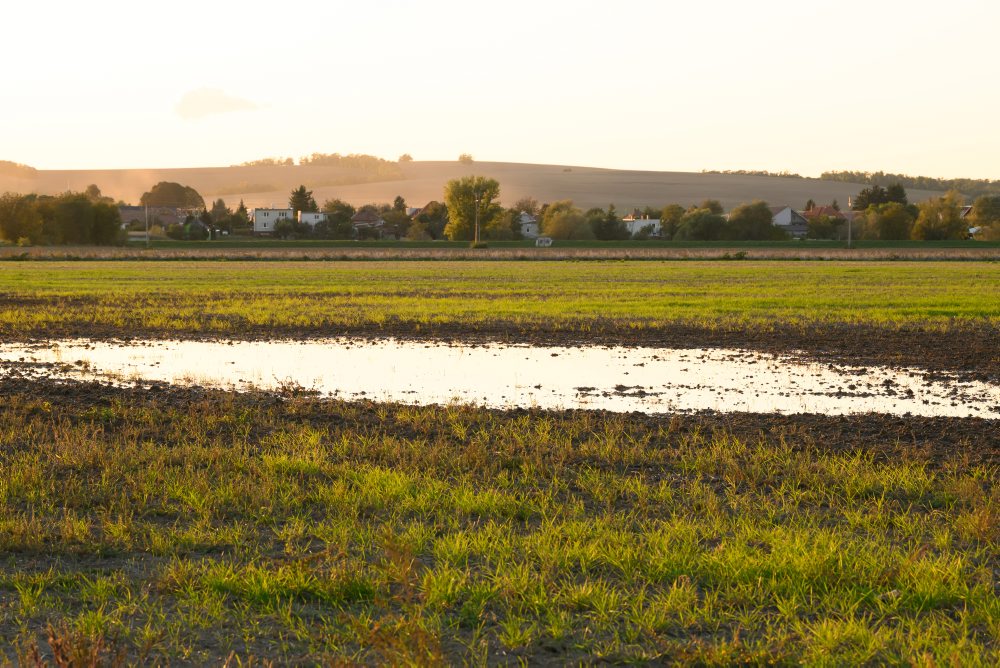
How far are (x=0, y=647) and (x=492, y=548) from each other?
10.6ft

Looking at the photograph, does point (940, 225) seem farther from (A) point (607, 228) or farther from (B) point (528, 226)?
(B) point (528, 226)

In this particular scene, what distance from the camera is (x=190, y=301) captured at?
34375 millimetres

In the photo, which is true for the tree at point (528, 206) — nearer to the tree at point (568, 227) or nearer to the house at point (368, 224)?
the house at point (368, 224)

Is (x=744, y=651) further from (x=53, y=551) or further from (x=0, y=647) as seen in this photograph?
(x=53, y=551)

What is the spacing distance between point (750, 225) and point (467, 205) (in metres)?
42.1

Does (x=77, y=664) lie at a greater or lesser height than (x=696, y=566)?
greater

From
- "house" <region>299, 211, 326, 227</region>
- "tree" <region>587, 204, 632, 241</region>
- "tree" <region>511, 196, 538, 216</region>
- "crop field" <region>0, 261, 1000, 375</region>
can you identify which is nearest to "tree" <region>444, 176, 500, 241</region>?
"tree" <region>587, 204, 632, 241</region>

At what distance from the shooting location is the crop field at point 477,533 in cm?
561

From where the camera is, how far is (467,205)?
475 feet

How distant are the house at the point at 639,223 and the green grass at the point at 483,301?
321ft

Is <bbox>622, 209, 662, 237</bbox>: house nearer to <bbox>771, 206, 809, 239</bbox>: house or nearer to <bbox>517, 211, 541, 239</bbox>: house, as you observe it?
<bbox>517, 211, 541, 239</bbox>: house

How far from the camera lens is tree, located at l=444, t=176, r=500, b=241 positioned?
144 meters

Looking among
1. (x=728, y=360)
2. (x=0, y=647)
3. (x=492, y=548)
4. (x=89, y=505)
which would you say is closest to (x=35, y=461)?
(x=89, y=505)

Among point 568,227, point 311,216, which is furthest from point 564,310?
point 311,216
